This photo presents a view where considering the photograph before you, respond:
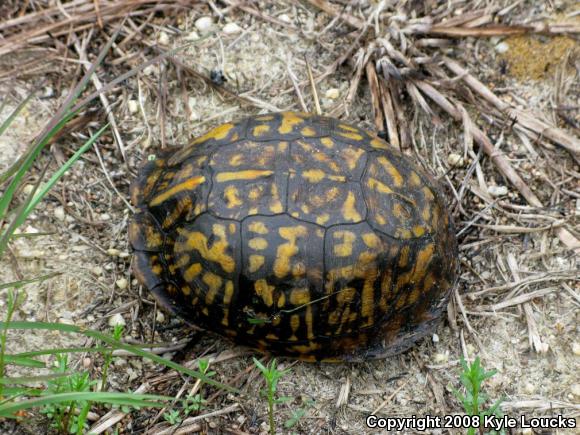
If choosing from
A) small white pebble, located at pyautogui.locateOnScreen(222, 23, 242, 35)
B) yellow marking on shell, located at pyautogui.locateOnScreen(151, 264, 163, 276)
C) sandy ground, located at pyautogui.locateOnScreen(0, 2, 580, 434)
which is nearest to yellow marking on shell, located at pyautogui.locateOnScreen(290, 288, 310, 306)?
sandy ground, located at pyautogui.locateOnScreen(0, 2, 580, 434)

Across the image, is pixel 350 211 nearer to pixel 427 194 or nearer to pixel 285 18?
pixel 427 194

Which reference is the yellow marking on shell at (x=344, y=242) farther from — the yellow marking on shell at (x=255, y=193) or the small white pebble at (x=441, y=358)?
the small white pebble at (x=441, y=358)

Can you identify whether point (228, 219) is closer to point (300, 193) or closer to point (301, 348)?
point (300, 193)

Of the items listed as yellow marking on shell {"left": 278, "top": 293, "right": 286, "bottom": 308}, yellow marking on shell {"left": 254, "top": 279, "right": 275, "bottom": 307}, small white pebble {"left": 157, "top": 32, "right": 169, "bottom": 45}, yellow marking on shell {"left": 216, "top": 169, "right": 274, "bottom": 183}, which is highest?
small white pebble {"left": 157, "top": 32, "right": 169, "bottom": 45}

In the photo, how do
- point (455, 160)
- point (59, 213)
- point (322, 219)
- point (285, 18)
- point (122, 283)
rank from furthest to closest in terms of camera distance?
point (285, 18) < point (455, 160) < point (59, 213) < point (122, 283) < point (322, 219)

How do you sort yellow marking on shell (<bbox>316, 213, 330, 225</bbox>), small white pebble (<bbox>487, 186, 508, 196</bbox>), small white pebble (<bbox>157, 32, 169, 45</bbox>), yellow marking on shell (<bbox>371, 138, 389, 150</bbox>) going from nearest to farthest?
1. yellow marking on shell (<bbox>316, 213, 330, 225</bbox>)
2. yellow marking on shell (<bbox>371, 138, 389, 150</bbox>)
3. small white pebble (<bbox>487, 186, 508, 196</bbox>)
4. small white pebble (<bbox>157, 32, 169, 45</bbox>)

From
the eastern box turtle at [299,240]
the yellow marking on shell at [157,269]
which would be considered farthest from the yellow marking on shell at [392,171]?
the yellow marking on shell at [157,269]

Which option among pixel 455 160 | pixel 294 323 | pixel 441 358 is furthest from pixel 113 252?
pixel 455 160

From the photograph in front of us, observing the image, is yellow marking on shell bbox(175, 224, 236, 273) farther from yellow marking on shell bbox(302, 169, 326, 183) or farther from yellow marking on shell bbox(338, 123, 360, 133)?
yellow marking on shell bbox(338, 123, 360, 133)
